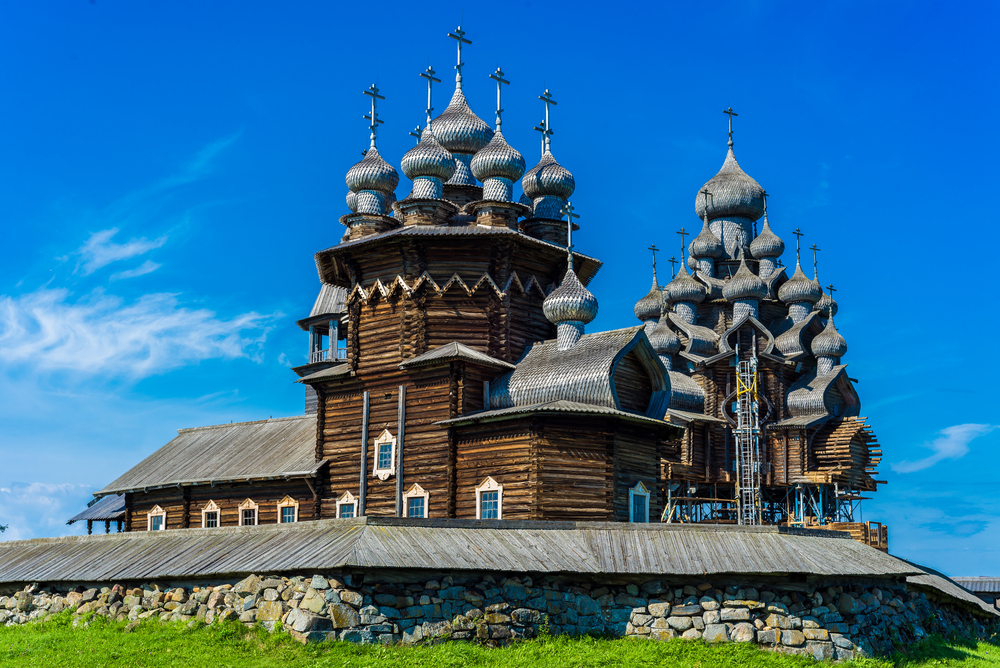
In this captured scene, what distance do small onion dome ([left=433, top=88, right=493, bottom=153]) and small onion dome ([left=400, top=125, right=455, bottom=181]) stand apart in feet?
8.35

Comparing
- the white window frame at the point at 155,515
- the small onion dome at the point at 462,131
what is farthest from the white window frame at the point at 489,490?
the white window frame at the point at 155,515

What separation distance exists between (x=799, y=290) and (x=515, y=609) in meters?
31.7

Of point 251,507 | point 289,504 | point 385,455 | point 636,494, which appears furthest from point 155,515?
point 636,494

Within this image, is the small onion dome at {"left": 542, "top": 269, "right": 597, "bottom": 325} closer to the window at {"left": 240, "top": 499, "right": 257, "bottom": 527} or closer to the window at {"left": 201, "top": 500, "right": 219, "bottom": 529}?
the window at {"left": 240, "top": 499, "right": 257, "bottom": 527}

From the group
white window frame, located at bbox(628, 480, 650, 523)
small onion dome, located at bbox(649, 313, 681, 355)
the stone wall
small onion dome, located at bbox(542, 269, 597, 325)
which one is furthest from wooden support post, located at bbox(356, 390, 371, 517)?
small onion dome, located at bbox(649, 313, 681, 355)

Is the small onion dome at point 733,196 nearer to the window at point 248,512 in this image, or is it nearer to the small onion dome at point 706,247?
the small onion dome at point 706,247

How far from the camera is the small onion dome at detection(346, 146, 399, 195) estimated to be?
102 feet

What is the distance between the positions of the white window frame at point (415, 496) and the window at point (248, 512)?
7.04 metres

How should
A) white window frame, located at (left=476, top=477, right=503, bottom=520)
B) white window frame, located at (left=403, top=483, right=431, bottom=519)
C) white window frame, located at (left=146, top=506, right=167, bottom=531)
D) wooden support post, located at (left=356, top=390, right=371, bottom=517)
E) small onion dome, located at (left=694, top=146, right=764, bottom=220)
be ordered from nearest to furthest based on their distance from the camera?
white window frame, located at (left=476, top=477, right=503, bottom=520) → white window frame, located at (left=403, top=483, right=431, bottom=519) → wooden support post, located at (left=356, top=390, right=371, bottom=517) → white window frame, located at (left=146, top=506, right=167, bottom=531) → small onion dome, located at (left=694, top=146, right=764, bottom=220)

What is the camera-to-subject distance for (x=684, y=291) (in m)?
47.1

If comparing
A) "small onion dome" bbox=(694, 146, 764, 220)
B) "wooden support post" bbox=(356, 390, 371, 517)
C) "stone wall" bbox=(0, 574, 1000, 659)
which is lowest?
"stone wall" bbox=(0, 574, 1000, 659)

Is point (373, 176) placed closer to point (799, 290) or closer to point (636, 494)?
point (636, 494)

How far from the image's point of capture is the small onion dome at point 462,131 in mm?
32000

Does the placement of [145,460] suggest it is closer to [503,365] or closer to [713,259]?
[503,365]
